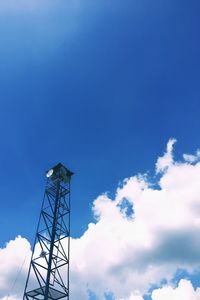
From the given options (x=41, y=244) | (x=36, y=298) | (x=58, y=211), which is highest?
(x=58, y=211)

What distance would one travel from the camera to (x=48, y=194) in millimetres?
42781

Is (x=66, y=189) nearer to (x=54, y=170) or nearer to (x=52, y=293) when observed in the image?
(x=54, y=170)

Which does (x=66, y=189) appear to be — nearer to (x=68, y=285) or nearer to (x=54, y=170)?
(x=54, y=170)

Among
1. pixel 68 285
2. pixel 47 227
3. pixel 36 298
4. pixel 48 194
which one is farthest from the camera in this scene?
pixel 48 194

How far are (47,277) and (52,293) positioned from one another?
181cm

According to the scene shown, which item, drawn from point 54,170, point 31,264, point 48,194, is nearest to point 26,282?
point 31,264

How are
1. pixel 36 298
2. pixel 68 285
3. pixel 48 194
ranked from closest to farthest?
pixel 36 298, pixel 68 285, pixel 48 194

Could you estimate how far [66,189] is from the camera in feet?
144

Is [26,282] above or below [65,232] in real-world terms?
below

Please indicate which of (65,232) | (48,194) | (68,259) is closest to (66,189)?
(48,194)

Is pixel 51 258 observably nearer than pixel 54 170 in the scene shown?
Yes

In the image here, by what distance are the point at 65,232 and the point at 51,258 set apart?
4.44 meters

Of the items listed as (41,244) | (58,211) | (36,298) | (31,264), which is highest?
(58,211)

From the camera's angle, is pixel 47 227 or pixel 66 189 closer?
pixel 47 227
